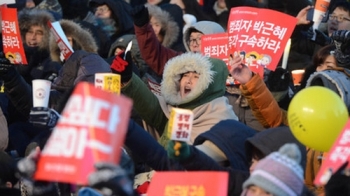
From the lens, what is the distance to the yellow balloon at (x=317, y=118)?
673 cm

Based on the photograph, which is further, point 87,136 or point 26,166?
point 26,166

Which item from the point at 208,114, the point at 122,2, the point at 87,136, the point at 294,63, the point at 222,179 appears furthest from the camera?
the point at 122,2

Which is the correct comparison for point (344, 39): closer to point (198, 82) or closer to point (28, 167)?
point (198, 82)

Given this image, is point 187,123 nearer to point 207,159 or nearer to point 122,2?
point 207,159

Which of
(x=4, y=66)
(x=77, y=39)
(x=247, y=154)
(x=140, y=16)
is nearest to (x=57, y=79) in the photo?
(x=4, y=66)

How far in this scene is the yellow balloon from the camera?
265 inches

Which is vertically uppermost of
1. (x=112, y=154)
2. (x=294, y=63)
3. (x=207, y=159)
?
(x=112, y=154)

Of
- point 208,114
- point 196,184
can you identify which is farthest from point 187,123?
point 208,114

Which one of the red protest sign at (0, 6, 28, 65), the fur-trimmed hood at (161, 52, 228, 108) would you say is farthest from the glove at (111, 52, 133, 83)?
the red protest sign at (0, 6, 28, 65)

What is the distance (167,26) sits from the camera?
1210cm

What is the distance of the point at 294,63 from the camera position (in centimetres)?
1154

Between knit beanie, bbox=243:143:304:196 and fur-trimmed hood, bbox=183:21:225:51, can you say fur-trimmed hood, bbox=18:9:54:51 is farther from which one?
knit beanie, bbox=243:143:304:196

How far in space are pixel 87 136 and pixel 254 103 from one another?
10.4 feet

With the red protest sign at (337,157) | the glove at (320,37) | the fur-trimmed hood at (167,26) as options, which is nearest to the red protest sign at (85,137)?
the red protest sign at (337,157)
